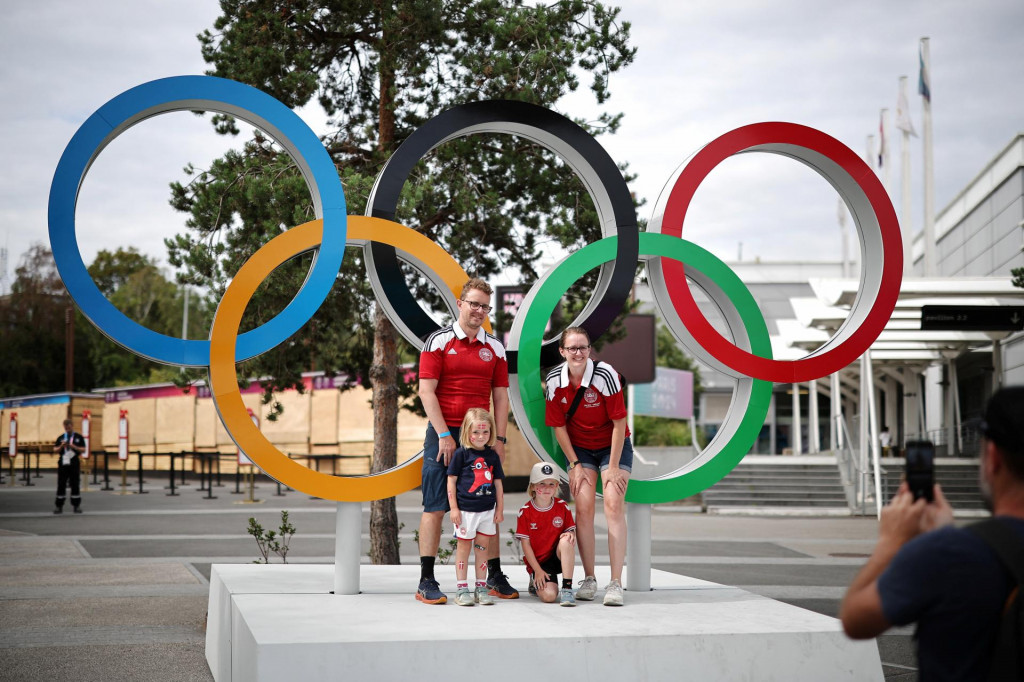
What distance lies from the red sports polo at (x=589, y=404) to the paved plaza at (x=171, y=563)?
1.14m

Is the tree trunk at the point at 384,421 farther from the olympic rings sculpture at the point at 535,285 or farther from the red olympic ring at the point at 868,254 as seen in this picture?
the red olympic ring at the point at 868,254

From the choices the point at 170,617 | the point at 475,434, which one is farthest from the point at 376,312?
the point at 475,434

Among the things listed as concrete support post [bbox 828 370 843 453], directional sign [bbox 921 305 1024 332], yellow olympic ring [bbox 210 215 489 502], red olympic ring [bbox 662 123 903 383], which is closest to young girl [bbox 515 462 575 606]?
yellow olympic ring [bbox 210 215 489 502]

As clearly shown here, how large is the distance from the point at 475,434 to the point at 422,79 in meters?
5.57

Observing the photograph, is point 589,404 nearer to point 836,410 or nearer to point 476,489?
point 476,489

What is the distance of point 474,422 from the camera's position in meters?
5.79

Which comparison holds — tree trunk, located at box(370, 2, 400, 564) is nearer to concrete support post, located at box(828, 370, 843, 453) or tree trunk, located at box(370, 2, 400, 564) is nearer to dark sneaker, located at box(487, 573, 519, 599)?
dark sneaker, located at box(487, 573, 519, 599)

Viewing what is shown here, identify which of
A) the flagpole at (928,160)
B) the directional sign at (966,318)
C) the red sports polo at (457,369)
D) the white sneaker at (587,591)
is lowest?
the white sneaker at (587,591)

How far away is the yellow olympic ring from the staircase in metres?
17.5

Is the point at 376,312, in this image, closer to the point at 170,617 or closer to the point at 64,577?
the point at 170,617

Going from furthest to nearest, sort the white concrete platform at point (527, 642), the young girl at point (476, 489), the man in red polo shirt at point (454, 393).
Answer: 1. the man in red polo shirt at point (454, 393)
2. the young girl at point (476, 489)
3. the white concrete platform at point (527, 642)

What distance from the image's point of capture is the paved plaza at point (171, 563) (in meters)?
6.79

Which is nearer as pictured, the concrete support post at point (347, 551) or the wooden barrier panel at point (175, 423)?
the concrete support post at point (347, 551)

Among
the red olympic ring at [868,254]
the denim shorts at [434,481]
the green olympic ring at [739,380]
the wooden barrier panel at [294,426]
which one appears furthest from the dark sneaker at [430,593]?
the wooden barrier panel at [294,426]
